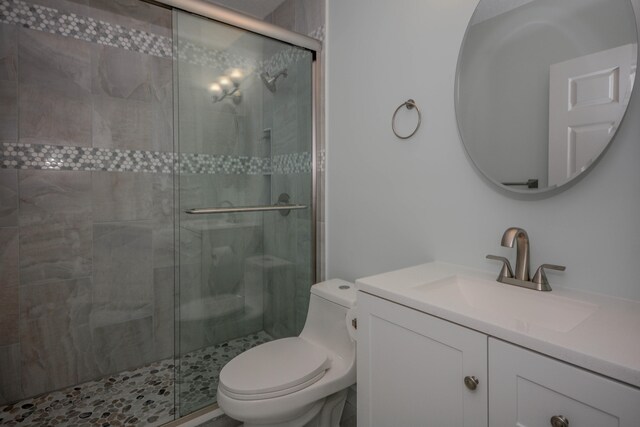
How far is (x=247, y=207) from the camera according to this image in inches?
66.1

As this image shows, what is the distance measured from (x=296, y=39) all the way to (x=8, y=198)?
171cm

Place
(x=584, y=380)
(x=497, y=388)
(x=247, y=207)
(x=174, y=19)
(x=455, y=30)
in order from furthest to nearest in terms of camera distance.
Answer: (x=247, y=207), (x=174, y=19), (x=455, y=30), (x=497, y=388), (x=584, y=380)

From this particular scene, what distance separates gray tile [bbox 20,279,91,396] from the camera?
1797 mm

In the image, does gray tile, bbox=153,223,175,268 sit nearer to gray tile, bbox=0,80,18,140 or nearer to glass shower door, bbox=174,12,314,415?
glass shower door, bbox=174,12,314,415

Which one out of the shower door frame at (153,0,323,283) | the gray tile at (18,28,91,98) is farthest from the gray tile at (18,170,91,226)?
the shower door frame at (153,0,323,283)

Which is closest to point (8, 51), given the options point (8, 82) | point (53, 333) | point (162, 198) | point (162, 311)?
point (8, 82)

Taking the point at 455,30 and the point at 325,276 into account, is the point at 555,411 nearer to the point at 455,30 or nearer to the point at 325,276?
the point at 455,30

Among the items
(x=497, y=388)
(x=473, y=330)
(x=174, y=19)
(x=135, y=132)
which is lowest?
(x=497, y=388)

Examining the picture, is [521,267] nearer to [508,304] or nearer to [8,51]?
[508,304]

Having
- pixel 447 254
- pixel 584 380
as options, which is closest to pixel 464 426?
pixel 584 380

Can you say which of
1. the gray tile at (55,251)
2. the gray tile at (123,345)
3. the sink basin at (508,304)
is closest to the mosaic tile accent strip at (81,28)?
the gray tile at (55,251)

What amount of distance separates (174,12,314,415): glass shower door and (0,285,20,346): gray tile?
984mm

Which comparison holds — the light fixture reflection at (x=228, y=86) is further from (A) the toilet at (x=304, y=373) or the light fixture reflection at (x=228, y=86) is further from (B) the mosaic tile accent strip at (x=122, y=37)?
(A) the toilet at (x=304, y=373)

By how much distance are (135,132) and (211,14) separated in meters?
0.93
